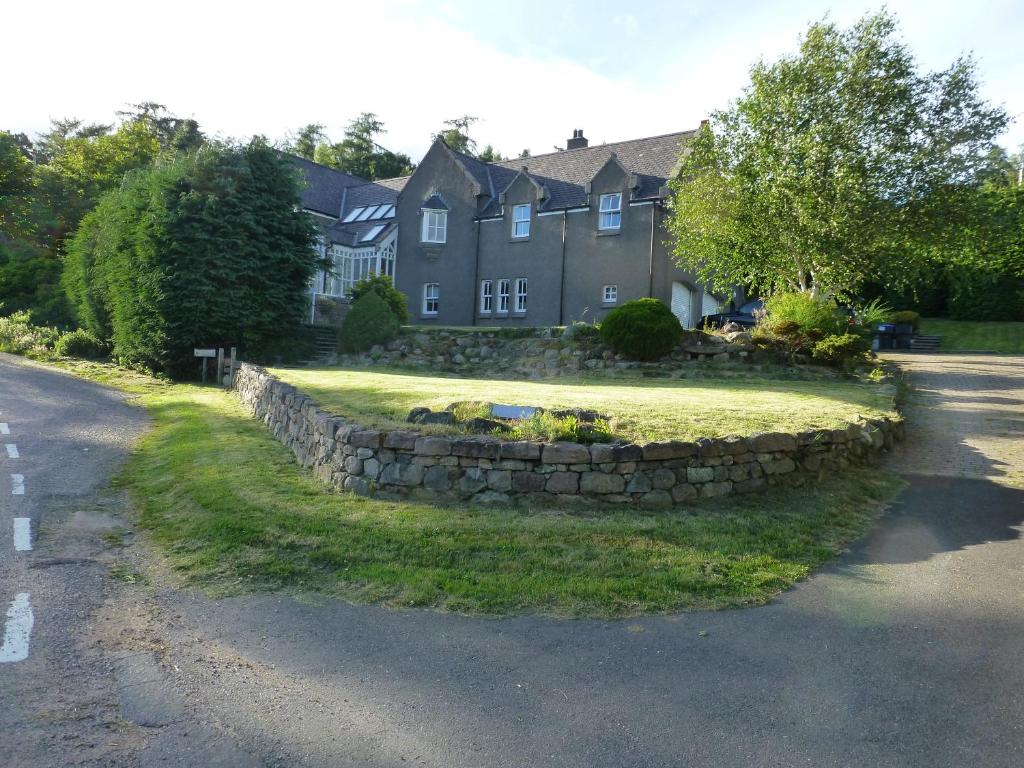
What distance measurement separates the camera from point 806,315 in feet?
64.8

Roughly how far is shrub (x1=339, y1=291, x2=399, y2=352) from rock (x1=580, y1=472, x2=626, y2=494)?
1811 cm

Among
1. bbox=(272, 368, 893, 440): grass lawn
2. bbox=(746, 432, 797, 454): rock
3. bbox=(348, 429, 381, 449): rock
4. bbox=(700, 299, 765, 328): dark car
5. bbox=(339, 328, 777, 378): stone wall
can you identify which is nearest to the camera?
bbox=(348, 429, 381, 449): rock

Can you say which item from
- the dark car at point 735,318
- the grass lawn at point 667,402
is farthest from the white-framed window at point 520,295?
the grass lawn at point 667,402

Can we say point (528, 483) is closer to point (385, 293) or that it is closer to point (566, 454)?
point (566, 454)

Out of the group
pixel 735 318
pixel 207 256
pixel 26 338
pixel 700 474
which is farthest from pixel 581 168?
pixel 700 474

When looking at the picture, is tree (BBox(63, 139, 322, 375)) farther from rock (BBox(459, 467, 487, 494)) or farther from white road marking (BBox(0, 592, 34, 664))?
white road marking (BBox(0, 592, 34, 664))

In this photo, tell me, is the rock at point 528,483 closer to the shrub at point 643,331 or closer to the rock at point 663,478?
the rock at point 663,478

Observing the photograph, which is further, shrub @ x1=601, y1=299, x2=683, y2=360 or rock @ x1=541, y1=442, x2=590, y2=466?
shrub @ x1=601, y1=299, x2=683, y2=360

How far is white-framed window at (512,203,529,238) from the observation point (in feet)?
111

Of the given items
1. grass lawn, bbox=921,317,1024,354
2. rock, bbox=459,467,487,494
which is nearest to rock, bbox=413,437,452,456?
rock, bbox=459,467,487,494

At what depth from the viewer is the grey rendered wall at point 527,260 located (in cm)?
3278

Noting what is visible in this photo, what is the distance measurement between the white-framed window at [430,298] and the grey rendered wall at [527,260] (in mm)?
2378

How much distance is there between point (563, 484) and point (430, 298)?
29.2 metres

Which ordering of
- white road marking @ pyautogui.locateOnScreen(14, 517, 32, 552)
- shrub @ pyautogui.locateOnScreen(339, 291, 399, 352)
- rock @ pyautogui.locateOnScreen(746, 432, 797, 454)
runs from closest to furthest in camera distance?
white road marking @ pyautogui.locateOnScreen(14, 517, 32, 552) → rock @ pyautogui.locateOnScreen(746, 432, 797, 454) → shrub @ pyautogui.locateOnScreen(339, 291, 399, 352)
